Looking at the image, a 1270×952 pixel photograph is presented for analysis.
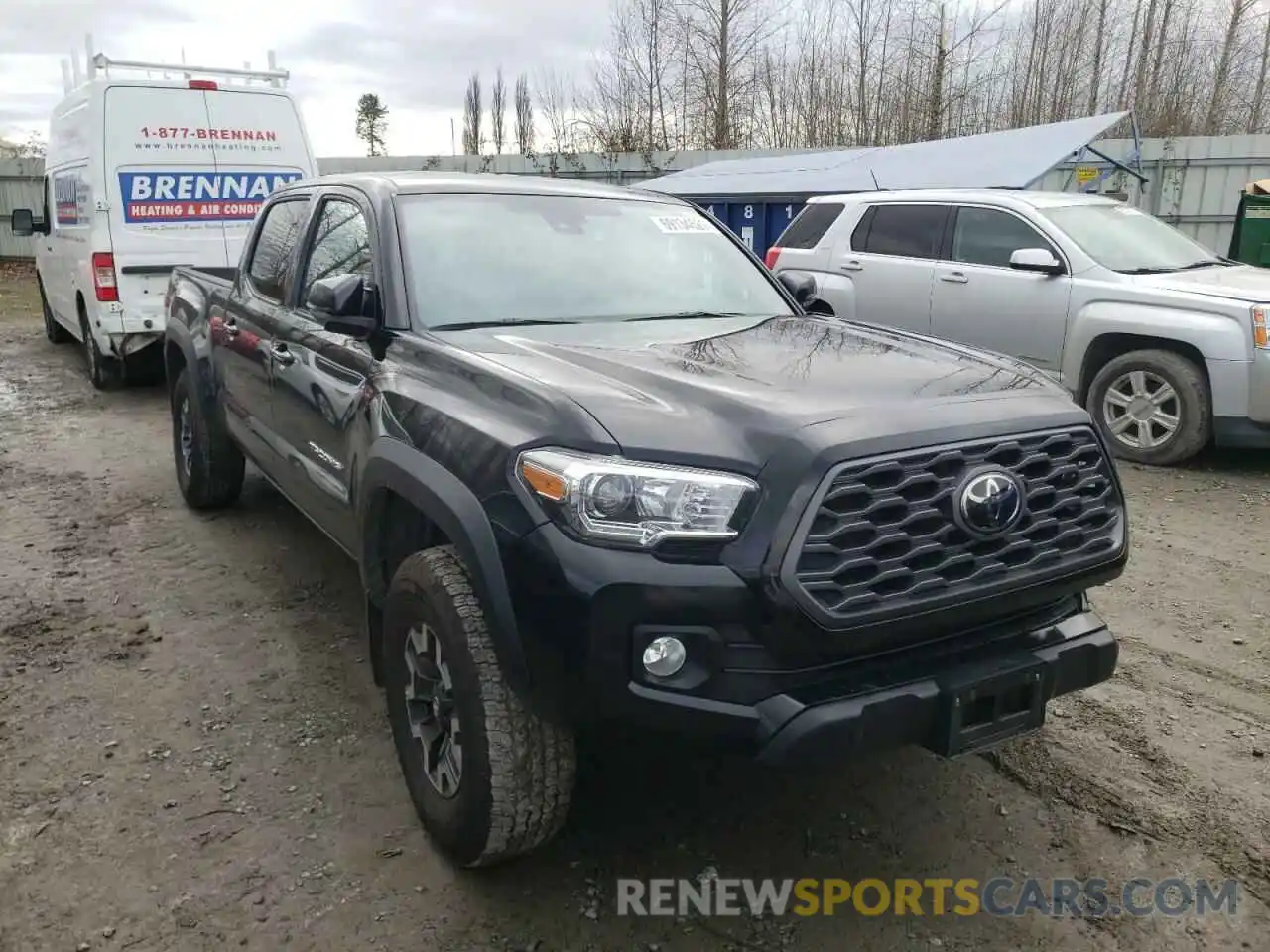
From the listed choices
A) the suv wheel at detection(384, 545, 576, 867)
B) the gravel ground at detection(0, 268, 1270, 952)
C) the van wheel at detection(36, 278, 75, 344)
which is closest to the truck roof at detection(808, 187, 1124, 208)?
the gravel ground at detection(0, 268, 1270, 952)

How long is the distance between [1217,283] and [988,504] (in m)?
5.35

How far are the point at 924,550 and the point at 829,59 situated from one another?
21.8m

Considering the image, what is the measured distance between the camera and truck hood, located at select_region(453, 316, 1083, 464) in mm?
2260

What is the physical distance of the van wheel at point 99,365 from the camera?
9.36 metres

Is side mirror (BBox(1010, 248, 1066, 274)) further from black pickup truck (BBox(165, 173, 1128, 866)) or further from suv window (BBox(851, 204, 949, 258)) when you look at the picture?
black pickup truck (BBox(165, 173, 1128, 866))

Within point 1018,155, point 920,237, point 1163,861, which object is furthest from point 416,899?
point 1018,155

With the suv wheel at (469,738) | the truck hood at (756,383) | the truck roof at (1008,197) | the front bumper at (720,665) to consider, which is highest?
the truck roof at (1008,197)

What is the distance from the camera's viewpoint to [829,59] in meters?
21.8

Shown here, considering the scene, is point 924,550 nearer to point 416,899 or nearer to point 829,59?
point 416,899

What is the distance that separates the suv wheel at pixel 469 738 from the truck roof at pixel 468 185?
5.03ft

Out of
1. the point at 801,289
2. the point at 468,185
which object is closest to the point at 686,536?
the point at 468,185

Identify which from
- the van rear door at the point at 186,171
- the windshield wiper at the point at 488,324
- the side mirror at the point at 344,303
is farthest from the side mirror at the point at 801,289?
the van rear door at the point at 186,171

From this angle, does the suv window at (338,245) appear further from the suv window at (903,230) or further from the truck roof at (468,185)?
the suv window at (903,230)

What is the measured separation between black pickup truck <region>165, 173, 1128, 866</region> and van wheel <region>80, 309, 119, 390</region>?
7.28 meters
